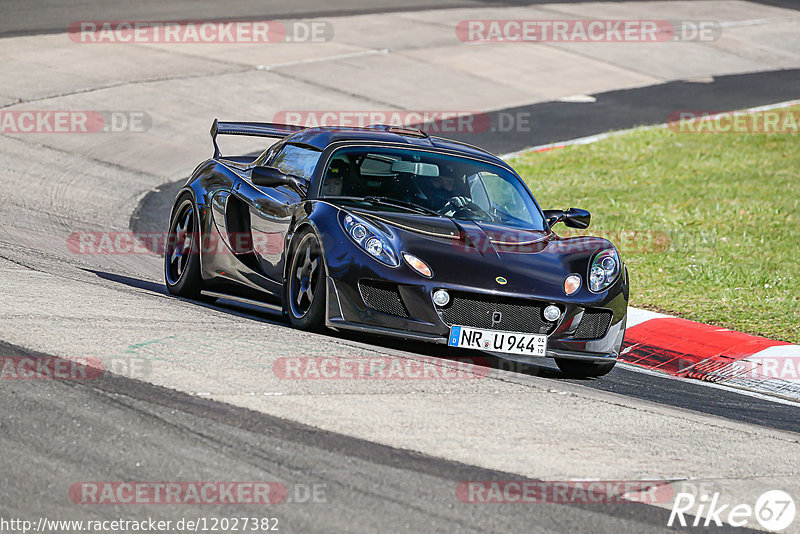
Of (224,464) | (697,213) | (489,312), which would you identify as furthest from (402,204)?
(697,213)

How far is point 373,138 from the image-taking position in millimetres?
8703

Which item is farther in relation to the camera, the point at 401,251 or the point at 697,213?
the point at 697,213

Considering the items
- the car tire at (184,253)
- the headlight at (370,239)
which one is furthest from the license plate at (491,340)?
the car tire at (184,253)

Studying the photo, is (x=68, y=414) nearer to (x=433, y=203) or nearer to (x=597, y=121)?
(x=433, y=203)

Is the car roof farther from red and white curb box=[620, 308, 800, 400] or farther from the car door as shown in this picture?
red and white curb box=[620, 308, 800, 400]

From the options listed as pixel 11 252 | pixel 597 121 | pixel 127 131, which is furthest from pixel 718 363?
pixel 597 121

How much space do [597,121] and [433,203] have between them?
40.2 feet

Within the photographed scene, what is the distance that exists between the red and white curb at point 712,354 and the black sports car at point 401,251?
1063mm

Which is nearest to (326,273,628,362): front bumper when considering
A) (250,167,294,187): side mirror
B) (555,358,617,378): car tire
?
(555,358,617,378): car tire

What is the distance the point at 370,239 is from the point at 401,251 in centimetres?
21

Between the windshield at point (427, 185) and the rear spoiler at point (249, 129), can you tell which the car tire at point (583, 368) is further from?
the rear spoiler at point (249, 129)

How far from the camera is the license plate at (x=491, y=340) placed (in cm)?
710

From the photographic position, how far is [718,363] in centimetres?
892

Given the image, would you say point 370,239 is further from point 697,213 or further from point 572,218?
point 697,213
